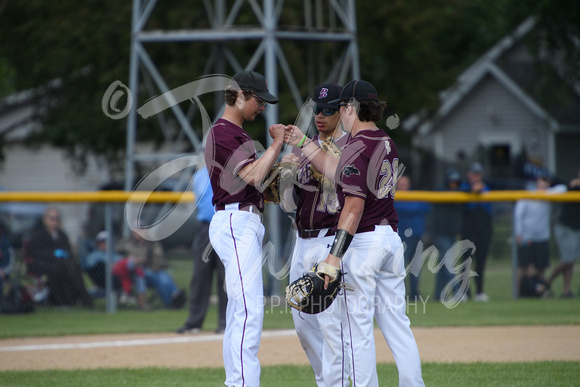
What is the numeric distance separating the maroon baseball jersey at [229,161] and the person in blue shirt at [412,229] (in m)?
5.99

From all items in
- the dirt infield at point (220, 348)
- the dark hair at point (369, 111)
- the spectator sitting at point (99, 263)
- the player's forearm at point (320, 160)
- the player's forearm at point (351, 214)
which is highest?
the dark hair at point (369, 111)

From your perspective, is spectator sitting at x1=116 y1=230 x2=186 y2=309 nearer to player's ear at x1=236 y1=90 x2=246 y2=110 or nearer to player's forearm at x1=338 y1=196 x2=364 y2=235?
player's ear at x1=236 y1=90 x2=246 y2=110

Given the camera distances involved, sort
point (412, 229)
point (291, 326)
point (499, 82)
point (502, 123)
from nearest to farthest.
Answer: point (291, 326) → point (412, 229) → point (499, 82) → point (502, 123)

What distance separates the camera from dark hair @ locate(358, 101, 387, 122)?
513 centimetres

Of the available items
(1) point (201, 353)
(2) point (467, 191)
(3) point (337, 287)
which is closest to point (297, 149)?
(3) point (337, 287)

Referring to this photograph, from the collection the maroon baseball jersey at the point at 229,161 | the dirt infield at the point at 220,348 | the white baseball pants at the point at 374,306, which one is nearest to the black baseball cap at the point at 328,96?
the maroon baseball jersey at the point at 229,161

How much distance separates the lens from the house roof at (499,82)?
26.1 meters

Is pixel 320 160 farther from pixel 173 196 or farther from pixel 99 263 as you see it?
pixel 99 263

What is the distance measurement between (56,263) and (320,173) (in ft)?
21.6

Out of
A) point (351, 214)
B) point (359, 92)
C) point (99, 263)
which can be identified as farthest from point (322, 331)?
point (99, 263)

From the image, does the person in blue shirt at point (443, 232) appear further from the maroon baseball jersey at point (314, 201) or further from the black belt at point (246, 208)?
the black belt at point (246, 208)

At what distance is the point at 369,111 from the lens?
5.15 metres

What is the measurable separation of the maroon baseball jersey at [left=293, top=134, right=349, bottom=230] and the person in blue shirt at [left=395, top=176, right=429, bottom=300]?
5696 mm

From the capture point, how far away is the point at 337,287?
16.4ft
